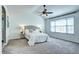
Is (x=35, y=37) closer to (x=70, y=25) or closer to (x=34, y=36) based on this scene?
(x=34, y=36)

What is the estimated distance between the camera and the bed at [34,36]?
5.34ft

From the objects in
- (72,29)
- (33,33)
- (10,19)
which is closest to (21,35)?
(33,33)

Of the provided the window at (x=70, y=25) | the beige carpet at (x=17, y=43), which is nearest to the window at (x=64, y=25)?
the window at (x=70, y=25)

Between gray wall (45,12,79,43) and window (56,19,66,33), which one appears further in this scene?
window (56,19,66,33)

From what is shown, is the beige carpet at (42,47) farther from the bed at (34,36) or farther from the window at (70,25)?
the window at (70,25)

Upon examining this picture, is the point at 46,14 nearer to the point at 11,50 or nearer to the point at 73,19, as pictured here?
the point at 73,19

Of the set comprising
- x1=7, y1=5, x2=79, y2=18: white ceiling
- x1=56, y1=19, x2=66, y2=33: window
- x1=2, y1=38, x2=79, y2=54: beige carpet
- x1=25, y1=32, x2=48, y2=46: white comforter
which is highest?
x1=7, y1=5, x2=79, y2=18: white ceiling

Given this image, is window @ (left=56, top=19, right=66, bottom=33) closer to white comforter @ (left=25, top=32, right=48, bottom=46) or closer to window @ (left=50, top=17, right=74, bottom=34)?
window @ (left=50, top=17, right=74, bottom=34)

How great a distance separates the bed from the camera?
5.34 ft

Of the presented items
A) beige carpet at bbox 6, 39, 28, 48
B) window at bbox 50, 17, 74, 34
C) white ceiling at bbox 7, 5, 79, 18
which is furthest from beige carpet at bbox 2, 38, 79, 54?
white ceiling at bbox 7, 5, 79, 18

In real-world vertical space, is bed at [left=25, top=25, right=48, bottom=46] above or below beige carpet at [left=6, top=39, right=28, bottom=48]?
above

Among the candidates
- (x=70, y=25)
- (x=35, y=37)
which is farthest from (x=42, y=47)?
(x=70, y=25)

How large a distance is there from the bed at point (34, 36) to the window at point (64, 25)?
0.21 m

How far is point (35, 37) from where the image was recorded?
172 centimetres
